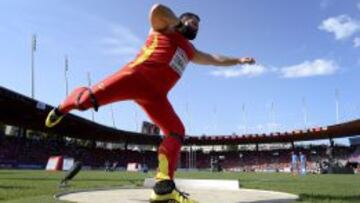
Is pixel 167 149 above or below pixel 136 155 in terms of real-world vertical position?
above

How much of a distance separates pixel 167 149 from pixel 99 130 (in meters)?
68.9

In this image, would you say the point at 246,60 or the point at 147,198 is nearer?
the point at 246,60

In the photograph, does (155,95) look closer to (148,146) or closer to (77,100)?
(77,100)

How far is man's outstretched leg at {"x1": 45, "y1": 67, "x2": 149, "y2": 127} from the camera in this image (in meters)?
5.52

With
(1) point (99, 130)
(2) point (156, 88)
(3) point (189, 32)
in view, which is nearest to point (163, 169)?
(2) point (156, 88)

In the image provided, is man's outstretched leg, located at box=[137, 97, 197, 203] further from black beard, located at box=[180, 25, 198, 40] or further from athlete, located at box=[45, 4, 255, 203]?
black beard, located at box=[180, 25, 198, 40]

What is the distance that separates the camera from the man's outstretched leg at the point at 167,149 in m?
5.23

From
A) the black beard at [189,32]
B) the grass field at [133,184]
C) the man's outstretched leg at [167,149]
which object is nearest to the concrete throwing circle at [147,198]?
→ the grass field at [133,184]

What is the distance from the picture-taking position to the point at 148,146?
9969 centimetres

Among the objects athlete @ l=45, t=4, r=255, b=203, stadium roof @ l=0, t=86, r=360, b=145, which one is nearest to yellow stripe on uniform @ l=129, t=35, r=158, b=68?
athlete @ l=45, t=4, r=255, b=203

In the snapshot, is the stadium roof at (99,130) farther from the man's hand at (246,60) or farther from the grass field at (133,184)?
the man's hand at (246,60)

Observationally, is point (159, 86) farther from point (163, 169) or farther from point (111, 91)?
point (163, 169)

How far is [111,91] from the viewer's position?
5.54 m

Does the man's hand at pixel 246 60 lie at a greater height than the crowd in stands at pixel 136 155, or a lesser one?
greater
